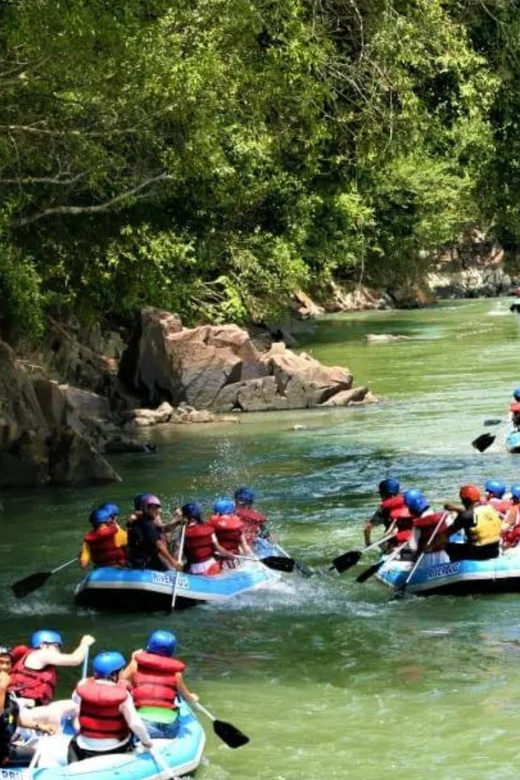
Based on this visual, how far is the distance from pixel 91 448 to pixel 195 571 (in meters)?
8.70

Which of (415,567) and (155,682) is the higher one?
(155,682)

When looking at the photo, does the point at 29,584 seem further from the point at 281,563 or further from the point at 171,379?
the point at 171,379

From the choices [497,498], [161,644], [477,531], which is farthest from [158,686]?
[497,498]

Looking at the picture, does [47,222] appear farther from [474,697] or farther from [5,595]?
[474,697]

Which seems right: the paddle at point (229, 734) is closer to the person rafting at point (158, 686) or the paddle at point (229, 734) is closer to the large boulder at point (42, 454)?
the person rafting at point (158, 686)

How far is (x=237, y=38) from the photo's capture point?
17.4 m

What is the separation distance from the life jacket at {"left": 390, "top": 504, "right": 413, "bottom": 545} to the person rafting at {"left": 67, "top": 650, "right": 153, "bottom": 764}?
6659 millimetres

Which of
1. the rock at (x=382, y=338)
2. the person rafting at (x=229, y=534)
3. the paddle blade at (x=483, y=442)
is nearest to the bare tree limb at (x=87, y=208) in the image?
the paddle blade at (x=483, y=442)

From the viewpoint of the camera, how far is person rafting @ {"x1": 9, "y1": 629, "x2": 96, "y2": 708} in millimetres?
10023

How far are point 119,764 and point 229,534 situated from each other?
642cm

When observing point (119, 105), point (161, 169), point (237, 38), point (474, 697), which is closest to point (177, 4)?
point (237, 38)

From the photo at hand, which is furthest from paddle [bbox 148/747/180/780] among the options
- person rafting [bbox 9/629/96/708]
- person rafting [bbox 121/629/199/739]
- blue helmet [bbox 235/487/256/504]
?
blue helmet [bbox 235/487/256/504]

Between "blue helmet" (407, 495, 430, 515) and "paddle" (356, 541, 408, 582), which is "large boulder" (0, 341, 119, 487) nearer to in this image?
"paddle" (356, 541, 408, 582)

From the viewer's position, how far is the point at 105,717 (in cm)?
931
